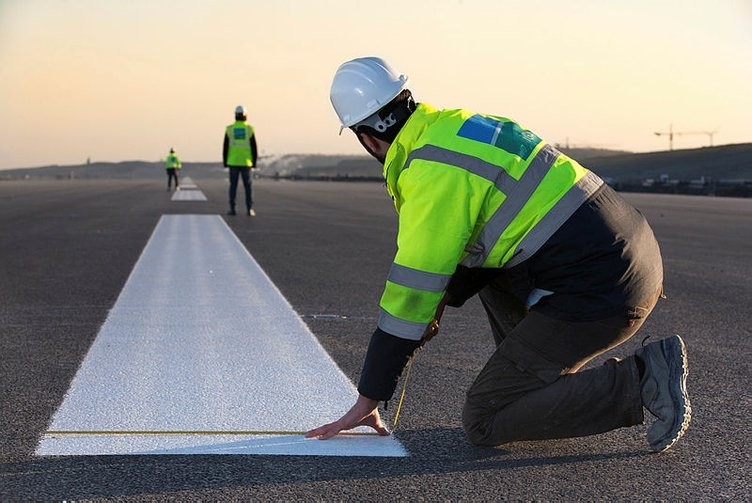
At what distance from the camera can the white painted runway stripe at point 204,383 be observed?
332cm

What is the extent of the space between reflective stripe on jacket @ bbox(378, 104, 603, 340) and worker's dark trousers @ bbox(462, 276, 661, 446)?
1.07 feet

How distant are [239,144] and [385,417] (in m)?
14.5

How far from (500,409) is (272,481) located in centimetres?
89

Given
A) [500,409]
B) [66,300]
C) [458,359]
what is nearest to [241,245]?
[66,300]

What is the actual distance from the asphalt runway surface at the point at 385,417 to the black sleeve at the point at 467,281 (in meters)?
0.49

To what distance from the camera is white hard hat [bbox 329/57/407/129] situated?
10.7 feet

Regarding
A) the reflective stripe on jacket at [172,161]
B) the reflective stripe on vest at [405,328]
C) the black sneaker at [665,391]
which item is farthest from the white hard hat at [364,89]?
the reflective stripe on jacket at [172,161]

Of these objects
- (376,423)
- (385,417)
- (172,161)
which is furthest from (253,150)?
(172,161)

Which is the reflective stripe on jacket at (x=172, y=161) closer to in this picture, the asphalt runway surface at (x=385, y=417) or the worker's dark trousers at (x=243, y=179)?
the worker's dark trousers at (x=243, y=179)

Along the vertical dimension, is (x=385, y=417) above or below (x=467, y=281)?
below

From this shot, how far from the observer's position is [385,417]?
147 inches

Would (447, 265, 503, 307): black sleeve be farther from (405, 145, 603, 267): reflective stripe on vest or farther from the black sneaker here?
the black sneaker

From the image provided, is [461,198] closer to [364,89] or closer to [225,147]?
[364,89]

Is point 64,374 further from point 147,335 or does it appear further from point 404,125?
point 404,125
